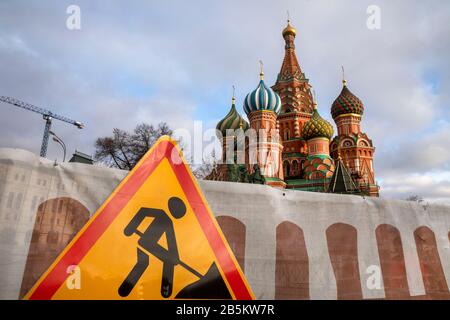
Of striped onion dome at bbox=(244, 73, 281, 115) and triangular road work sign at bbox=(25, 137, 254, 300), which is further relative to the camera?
striped onion dome at bbox=(244, 73, 281, 115)

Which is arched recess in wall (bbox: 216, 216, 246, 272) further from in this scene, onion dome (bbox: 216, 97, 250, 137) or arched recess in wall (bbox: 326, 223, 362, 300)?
onion dome (bbox: 216, 97, 250, 137)

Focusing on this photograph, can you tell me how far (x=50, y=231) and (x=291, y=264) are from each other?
299 cm

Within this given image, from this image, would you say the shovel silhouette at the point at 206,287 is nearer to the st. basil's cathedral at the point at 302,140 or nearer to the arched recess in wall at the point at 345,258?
the arched recess in wall at the point at 345,258

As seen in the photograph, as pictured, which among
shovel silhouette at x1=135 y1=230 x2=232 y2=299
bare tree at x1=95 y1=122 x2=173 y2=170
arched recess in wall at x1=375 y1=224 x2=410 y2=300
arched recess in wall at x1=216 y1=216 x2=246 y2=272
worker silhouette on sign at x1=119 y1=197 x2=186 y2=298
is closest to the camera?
worker silhouette on sign at x1=119 y1=197 x2=186 y2=298

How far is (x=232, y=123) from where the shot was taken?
37.2 m

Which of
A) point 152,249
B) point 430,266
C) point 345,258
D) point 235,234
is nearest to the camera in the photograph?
point 152,249

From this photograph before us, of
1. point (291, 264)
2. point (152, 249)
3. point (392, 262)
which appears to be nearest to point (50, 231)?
point (152, 249)

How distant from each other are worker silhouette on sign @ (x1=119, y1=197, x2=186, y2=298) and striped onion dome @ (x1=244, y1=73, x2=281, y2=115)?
1187 inches

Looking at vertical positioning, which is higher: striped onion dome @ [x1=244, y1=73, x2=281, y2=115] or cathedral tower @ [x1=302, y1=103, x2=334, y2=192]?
striped onion dome @ [x1=244, y1=73, x2=281, y2=115]

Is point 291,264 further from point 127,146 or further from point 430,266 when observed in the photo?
point 127,146

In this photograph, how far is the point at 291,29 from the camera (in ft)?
156

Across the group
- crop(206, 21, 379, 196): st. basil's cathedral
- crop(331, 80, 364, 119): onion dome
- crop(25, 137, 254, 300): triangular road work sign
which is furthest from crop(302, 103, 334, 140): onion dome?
crop(25, 137, 254, 300): triangular road work sign

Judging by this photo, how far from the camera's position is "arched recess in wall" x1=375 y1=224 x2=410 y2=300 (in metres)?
4.25

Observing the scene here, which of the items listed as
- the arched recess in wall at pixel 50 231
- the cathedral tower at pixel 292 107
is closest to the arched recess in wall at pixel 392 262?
the arched recess in wall at pixel 50 231
